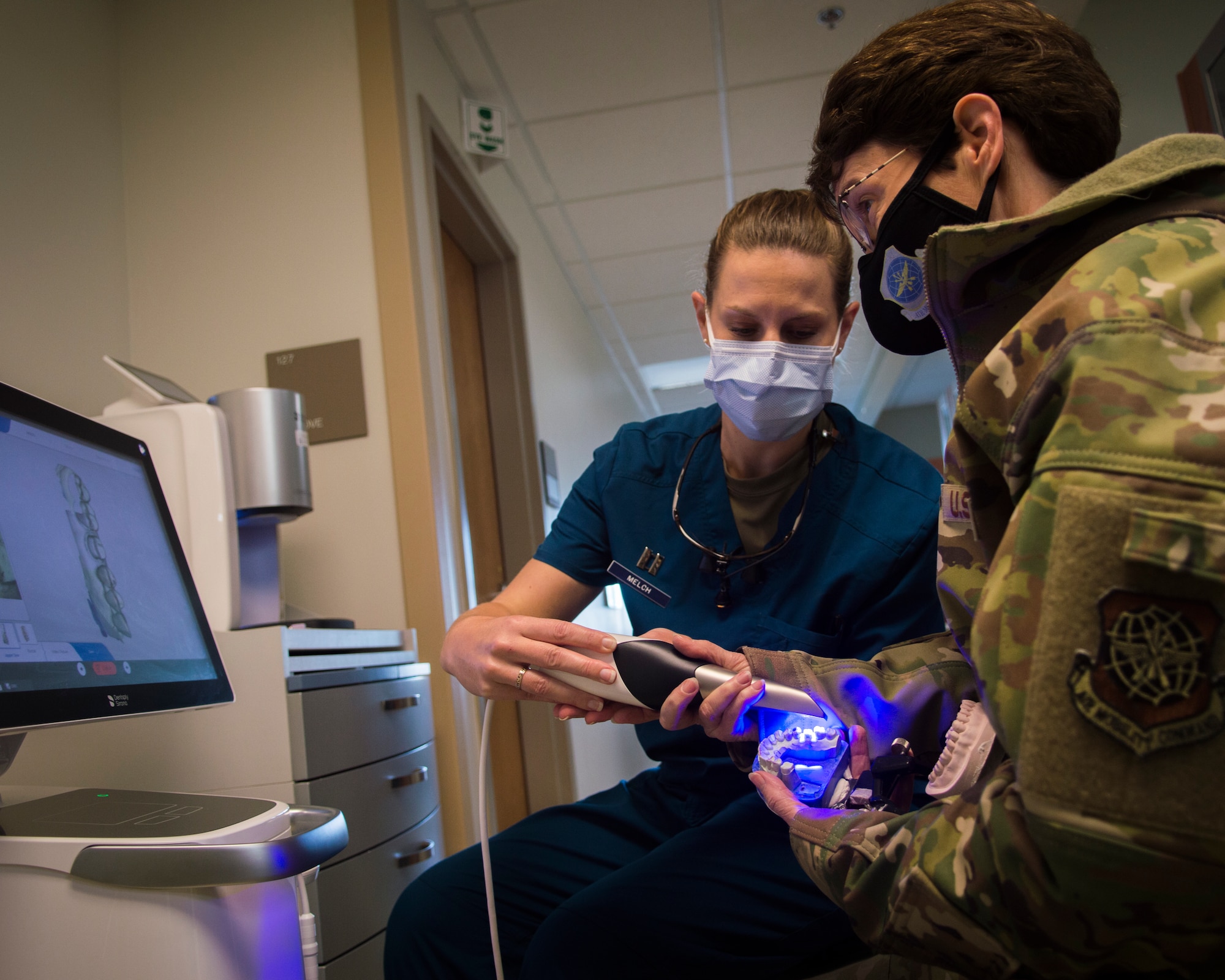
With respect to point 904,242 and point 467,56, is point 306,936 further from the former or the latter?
point 467,56

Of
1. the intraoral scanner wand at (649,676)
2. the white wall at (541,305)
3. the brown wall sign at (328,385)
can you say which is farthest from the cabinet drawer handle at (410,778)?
the white wall at (541,305)

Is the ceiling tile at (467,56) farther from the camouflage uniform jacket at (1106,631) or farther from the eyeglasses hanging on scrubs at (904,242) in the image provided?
the camouflage uniform jacket at (1106,631)

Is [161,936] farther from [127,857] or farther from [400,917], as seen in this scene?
[400,917]

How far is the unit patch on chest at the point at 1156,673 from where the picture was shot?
430 millimetres

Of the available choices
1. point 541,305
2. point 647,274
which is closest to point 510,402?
point 541,305

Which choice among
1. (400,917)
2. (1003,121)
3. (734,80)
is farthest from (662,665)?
(734,80)

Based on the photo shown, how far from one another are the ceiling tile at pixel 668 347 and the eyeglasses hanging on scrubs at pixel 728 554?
3.85 metres

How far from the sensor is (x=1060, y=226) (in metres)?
0.61

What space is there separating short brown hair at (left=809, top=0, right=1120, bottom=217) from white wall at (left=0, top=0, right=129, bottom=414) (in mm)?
1525

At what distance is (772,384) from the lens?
3.86 ft

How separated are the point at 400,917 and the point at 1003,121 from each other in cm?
106

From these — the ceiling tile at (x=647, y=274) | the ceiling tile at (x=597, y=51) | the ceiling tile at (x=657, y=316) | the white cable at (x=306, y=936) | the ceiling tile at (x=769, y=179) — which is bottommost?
the white cable at (x=306, y=936)

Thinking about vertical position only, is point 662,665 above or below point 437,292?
below

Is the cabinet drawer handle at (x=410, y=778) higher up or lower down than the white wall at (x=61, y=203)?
lower down
